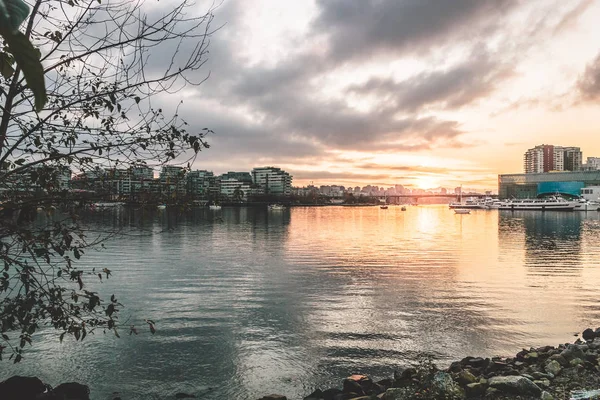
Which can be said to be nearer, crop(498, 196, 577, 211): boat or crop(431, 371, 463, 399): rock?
crop(431, 371, 463, 399): rock

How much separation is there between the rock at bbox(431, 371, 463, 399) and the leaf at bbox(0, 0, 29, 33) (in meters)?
10.6

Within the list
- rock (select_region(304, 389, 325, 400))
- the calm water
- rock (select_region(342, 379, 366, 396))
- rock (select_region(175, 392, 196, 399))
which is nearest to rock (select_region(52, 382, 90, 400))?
the calm water

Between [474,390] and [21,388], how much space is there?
11.7 meters

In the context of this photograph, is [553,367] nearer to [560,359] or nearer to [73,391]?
[560,359]

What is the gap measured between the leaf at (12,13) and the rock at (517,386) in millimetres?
11933

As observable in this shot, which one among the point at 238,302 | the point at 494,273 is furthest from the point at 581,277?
the point at 238,302

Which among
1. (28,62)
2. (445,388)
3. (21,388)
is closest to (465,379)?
(445,388)

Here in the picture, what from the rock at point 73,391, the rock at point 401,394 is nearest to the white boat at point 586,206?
the rock at point 401,394

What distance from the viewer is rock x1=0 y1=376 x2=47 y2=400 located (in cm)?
1077

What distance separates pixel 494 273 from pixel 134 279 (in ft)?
88.1

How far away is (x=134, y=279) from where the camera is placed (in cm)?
2872

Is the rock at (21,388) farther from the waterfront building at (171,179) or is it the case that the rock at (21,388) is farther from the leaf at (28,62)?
the leaf at (28,62)

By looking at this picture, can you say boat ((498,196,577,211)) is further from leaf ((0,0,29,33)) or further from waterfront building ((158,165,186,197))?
leaf ((0,0,29,33))

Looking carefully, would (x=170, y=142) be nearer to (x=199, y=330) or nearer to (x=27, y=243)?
(x=27, y=243)
